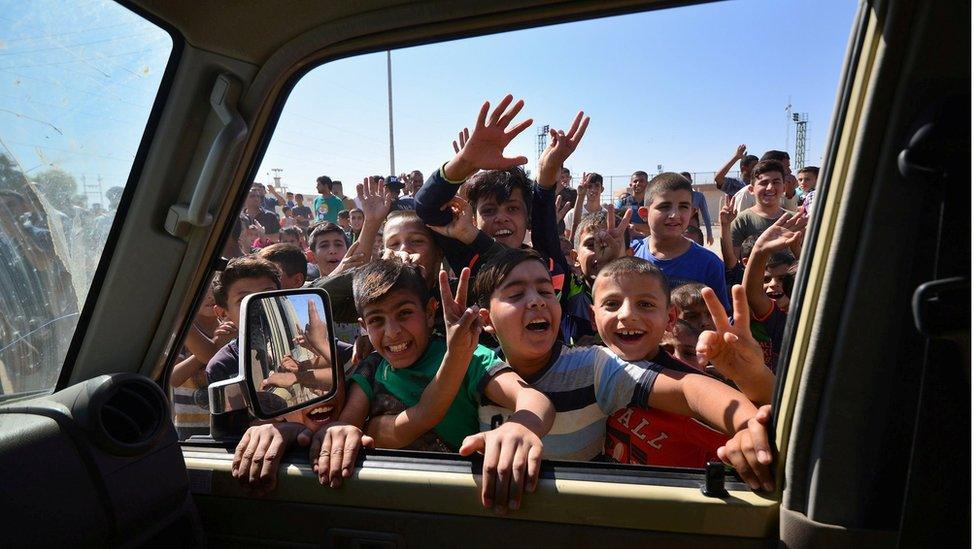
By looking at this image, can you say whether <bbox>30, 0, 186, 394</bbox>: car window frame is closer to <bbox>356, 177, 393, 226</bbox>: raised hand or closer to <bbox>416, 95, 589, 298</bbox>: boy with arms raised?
<bbox>416, 95, 589, 298</bbox>: boy with arms raised

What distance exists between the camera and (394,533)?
4.87ft

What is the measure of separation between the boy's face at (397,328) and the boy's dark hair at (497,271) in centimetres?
24

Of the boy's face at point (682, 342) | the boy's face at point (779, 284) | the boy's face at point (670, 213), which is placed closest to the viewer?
the boy's face at point (779, 284)

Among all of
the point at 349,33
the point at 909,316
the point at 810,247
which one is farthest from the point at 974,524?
the point at 349,33

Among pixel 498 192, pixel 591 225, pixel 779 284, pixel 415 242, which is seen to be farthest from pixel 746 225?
pixel 415 242

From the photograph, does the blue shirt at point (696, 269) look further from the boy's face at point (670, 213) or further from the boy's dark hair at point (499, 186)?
the boy's dark hair at point (499, 186)

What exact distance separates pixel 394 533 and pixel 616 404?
72 cm

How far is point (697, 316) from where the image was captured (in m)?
2.70

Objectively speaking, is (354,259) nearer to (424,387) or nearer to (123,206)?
(424,387)

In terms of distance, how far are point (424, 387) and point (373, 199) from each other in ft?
5.50

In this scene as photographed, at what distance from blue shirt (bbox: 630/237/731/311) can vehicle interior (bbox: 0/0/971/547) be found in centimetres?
196

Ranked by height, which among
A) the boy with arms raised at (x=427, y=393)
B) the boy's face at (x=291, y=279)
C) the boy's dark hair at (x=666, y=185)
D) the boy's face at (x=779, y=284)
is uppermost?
the boy's dark hair at (x=666, y=185)

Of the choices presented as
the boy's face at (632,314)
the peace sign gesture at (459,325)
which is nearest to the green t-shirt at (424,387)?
the peace sign gesture at (459,325)

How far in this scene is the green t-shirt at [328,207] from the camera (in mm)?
6892
